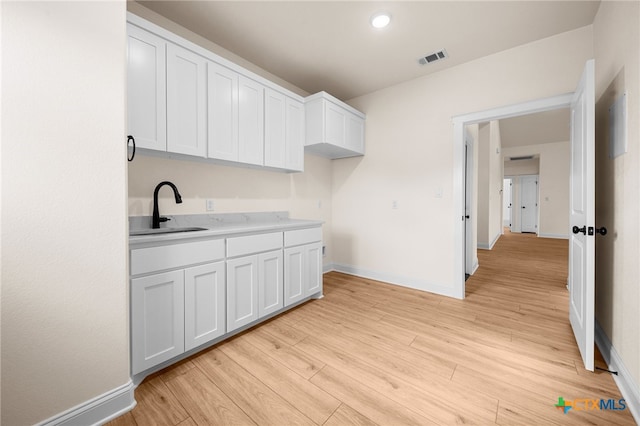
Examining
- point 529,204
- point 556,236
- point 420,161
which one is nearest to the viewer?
point 420,161

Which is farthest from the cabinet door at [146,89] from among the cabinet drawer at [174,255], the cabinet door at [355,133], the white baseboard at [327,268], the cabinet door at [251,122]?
the white baseboard at [327,268]

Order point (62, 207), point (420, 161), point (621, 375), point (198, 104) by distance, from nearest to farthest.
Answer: point (62, 207) → point (621, 375) → point (198, 104) → point (420, 161)

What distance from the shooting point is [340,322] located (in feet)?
Result: 7.75

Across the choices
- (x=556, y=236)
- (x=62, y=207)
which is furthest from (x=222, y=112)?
(x=556, y=236)

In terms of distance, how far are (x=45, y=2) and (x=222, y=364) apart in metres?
2.13

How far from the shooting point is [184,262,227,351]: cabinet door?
175 cm

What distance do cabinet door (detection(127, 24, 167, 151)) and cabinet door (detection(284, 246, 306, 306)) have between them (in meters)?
1.41

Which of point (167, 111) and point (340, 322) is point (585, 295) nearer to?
point (340, 322)

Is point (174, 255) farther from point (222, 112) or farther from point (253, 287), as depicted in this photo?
point (222, 112)

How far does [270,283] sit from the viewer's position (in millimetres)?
2338

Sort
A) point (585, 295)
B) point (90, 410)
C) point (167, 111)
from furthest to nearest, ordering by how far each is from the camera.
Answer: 1. point (167, 111)
2. point (585, 295)
3. point (90, 410)

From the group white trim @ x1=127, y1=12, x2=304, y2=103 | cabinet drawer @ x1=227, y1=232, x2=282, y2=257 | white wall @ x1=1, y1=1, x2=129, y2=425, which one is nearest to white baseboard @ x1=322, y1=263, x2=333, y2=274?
cabinet drawer @ x1=227, y1=232, x2=282, y2=257

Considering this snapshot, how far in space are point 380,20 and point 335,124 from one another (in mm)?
1170

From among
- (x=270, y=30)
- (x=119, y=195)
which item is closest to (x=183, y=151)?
(x=119, y=195)
